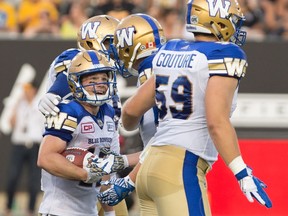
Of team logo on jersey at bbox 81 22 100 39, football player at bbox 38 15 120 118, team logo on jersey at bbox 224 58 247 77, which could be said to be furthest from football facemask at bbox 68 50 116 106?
team logo on jersey at bbox 224 58 247 77

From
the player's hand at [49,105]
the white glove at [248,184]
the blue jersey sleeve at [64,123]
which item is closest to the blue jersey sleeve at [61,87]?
the player's hand at [49,105]

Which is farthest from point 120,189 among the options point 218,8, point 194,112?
point 218,8

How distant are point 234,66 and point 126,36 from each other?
127 cm

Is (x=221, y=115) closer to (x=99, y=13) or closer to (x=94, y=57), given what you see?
(x=94, y=57)

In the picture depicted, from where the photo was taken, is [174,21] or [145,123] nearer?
[145,123]

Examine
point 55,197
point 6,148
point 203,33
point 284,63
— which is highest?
point 203,33

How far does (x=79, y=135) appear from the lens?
19.7 ft

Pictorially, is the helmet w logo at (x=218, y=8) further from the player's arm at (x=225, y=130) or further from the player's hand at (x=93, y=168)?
the player's hand at (x=93, y=168)

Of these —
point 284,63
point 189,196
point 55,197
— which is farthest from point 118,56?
point 284,63

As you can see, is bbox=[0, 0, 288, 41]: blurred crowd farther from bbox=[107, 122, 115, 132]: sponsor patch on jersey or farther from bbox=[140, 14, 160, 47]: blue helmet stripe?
bbox=[107, 122, 115, 132]: sponsor patch on jersey

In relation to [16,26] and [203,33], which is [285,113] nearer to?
[16,26]

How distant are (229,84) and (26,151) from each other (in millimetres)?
7869

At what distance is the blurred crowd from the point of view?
14086 millimetres

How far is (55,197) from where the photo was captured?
6.11 metres
